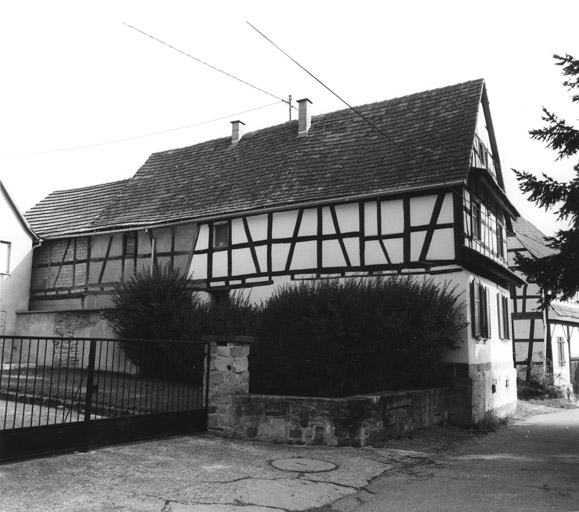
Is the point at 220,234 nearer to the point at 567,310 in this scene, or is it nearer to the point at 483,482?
the point at 483,482

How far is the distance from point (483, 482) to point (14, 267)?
66.4 ft

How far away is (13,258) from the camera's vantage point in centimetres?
2281

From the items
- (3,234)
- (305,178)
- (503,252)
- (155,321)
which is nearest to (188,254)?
(155,321)

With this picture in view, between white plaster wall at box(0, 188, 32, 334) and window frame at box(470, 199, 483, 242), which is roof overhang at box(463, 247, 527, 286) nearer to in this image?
window frame at box(470, 199, 483, 242)

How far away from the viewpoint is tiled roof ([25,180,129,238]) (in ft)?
77.9

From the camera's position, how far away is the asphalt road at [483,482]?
20.5ft

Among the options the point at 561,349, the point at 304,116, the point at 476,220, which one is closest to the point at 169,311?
the point at 304,116

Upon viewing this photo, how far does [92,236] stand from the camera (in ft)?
73.3

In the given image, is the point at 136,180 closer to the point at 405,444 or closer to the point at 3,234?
the point at 3,234

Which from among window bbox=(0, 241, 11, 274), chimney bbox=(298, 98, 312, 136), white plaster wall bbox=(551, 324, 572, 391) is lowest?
white plaster wall bbox=(551, 324, 572, 391)

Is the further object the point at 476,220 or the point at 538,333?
the point at 538,333

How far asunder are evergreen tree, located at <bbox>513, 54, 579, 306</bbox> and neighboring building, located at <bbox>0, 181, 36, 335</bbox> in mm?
18168

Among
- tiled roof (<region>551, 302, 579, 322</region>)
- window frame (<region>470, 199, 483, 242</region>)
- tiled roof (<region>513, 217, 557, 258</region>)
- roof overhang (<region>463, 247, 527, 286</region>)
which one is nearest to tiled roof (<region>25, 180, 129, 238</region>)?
window frame (<region>470, 199, 483, 242</region>)

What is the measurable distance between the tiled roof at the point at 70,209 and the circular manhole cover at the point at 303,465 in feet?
54.8
